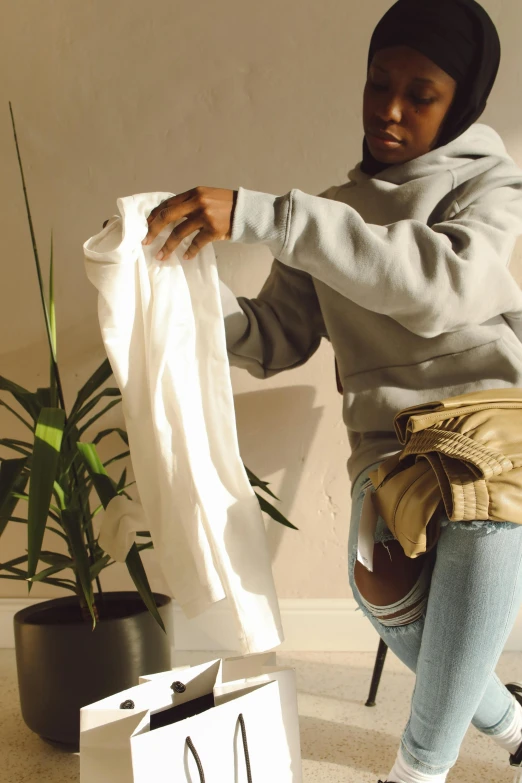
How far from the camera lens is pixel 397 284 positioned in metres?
1.02

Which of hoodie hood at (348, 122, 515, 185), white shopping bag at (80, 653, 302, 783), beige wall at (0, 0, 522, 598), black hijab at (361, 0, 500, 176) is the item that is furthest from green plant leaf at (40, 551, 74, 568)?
black hijab at (361, 0, 500, 176)

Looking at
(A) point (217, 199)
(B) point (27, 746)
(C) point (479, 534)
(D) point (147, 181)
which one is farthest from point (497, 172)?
(B) point (27, 746)

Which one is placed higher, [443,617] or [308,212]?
[308,212]

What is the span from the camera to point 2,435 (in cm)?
183

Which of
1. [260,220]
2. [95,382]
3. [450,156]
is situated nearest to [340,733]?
[95,382]

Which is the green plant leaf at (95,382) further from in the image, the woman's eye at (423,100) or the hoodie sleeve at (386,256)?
the woman's eye at (423,100)

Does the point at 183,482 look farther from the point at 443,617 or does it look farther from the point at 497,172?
the point at 497,172

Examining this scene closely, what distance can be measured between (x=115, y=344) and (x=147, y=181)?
0.83 m

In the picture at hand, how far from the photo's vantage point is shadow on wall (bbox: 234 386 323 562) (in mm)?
1774

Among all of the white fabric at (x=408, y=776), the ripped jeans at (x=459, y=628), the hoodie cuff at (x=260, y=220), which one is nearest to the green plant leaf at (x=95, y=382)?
the hoodie cuff at (x=260, y=220)

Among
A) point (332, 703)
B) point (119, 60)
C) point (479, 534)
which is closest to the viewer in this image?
point (479, 534)

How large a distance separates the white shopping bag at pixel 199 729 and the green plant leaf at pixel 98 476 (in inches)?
13.8

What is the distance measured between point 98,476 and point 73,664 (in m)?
0.32

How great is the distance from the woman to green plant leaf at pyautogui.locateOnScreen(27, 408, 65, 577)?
13.8 inches
